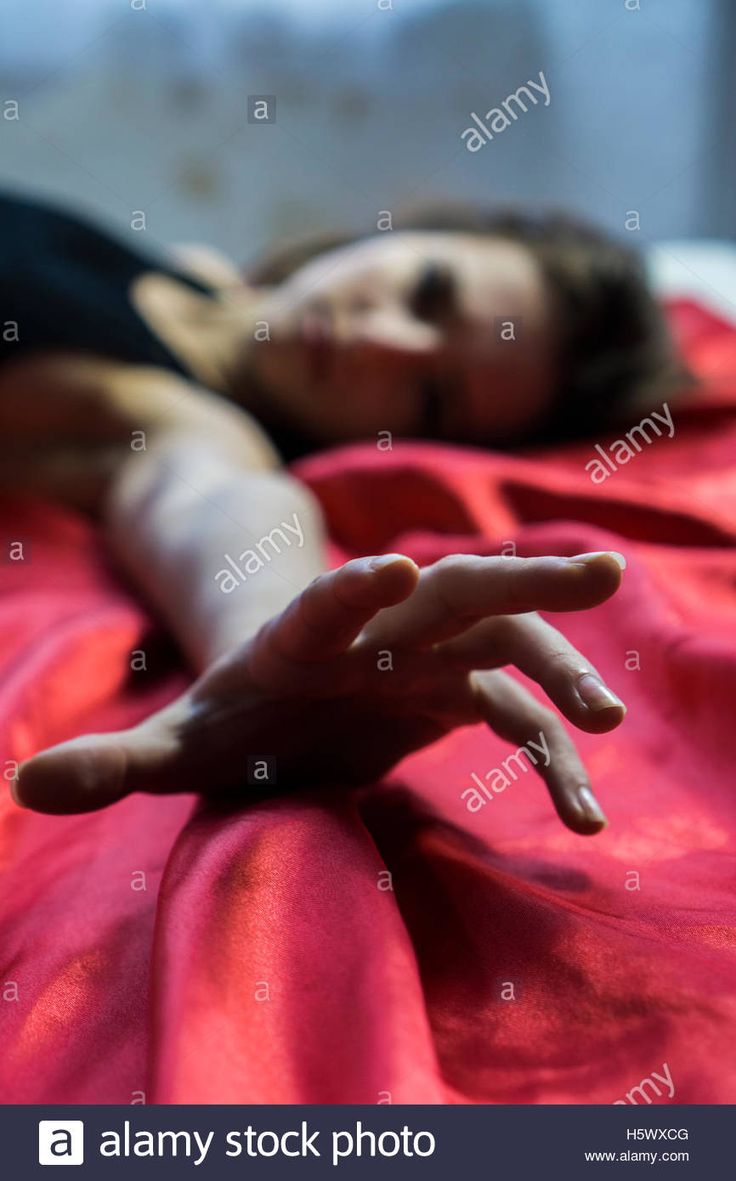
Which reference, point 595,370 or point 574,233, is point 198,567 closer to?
point 595,370

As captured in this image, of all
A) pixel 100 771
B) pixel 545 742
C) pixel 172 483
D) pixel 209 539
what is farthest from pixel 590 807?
pixel 172 483

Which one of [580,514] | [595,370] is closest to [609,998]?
[580,514]

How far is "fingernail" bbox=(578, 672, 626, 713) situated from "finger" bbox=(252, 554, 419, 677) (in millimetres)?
65

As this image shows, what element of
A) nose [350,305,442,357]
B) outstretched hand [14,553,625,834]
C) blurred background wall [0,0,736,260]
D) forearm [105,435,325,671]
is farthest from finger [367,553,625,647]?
blurred background wall [0,0,736,260]

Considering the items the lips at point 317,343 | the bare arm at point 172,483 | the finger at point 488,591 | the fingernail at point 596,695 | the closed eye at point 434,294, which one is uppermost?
the finger at point 488,591

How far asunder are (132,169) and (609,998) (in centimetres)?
179

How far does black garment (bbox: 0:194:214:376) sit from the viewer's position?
856 millimetres

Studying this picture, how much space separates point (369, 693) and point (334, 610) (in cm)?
6

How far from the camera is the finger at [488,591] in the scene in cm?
32

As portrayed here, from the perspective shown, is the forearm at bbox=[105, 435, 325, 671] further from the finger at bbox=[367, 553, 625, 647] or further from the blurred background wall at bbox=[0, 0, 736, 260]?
the blurred background wall at bbox=[0, 0, 736, 260]

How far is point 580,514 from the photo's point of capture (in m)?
0.74

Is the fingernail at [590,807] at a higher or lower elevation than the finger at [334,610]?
lower
